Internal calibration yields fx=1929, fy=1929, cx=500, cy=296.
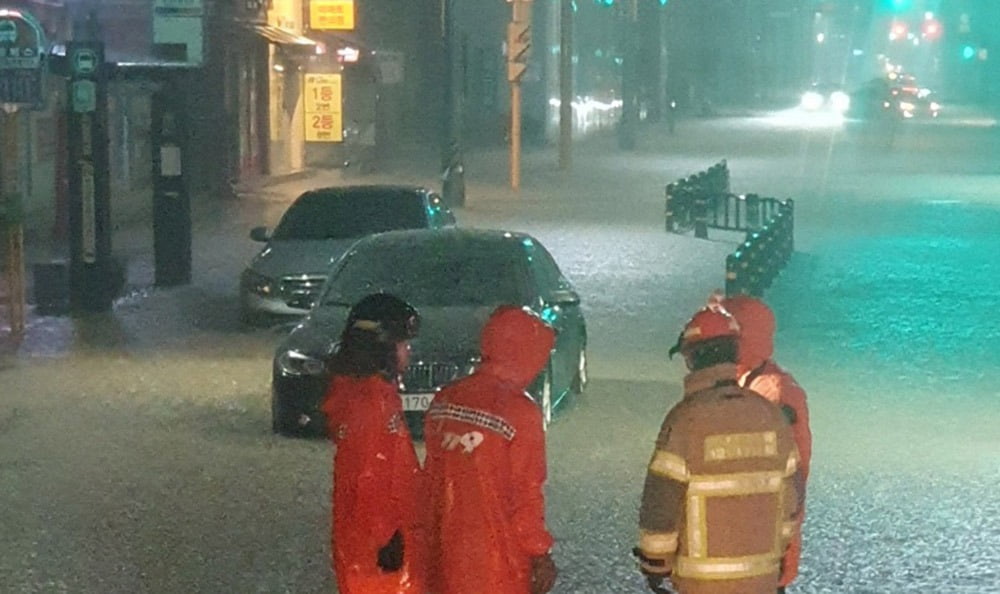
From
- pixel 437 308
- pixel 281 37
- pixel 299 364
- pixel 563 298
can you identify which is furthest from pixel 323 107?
pixel 299 364

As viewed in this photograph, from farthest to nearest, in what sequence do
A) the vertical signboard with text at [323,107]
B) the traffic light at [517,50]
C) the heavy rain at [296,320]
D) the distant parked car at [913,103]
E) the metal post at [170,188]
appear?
1. the distant parked car at [913,103]
2. the vertical signboard with text at [323,107]
3. the traffic light at [517,50]
4. the metal post at [170,188]
5. the heavy rain at [296,320]

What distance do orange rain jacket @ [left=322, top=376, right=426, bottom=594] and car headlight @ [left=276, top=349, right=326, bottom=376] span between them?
6.46 m

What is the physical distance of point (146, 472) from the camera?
36.5 ft

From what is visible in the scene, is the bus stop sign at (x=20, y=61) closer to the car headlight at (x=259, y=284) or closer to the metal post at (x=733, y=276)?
the car headlight at (x=259, y=284)

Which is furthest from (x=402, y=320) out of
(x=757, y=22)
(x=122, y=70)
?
(x=757, y=22)

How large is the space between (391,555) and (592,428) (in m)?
7.24

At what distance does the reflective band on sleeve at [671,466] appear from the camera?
520 centimetres

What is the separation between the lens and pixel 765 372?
6.02 metres

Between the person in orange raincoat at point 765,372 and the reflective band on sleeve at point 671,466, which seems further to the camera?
the person in orange raincoat at point 765,372

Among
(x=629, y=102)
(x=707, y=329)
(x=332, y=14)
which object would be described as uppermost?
(x=332, y=14)

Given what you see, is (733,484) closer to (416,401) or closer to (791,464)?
(791,464)

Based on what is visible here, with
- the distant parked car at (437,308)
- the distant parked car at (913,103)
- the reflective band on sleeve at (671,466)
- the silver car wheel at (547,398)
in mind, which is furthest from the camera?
the distant parked car at (913,103)

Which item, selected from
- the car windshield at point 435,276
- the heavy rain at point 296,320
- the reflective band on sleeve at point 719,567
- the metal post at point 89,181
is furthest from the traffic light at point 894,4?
the reflective band on sleeve at point 719,567

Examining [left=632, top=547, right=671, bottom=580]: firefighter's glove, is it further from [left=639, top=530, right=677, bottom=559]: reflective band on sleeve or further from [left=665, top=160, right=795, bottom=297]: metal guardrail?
[left=665, top=160, right=795, bottom=297]: metal guardrail
